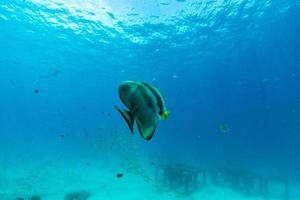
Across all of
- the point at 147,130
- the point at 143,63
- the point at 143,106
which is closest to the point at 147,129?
the point at 147,130

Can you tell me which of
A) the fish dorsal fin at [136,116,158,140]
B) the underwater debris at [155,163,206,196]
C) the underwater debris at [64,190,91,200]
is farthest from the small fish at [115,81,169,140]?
the underwater debris at [155,163,206,196]

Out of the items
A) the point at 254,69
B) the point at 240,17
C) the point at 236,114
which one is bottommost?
the point at 240,17

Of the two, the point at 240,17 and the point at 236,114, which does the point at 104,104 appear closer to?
the point at 236,114

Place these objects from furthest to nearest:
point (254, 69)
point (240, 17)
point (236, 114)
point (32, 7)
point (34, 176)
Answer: point (236, 114) → point (254, 69) → point (240, 17) → point (32, 7) → point (34, 176)

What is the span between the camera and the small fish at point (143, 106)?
7.66ft

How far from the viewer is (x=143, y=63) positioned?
4159 cm

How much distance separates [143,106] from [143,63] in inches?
1558

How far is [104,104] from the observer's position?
9088 cm

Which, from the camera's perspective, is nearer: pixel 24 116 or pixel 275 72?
pixel 275 72

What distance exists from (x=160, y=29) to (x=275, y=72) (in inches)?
1097

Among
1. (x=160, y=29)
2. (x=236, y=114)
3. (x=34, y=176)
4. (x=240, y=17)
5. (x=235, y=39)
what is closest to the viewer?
(x=34, y=176)

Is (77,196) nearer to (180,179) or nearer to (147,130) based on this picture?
(180,179)

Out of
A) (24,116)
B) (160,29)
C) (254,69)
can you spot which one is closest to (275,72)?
(254,69)

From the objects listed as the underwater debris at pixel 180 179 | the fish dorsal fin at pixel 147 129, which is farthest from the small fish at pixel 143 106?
the underwater debris at pixel 180 179
